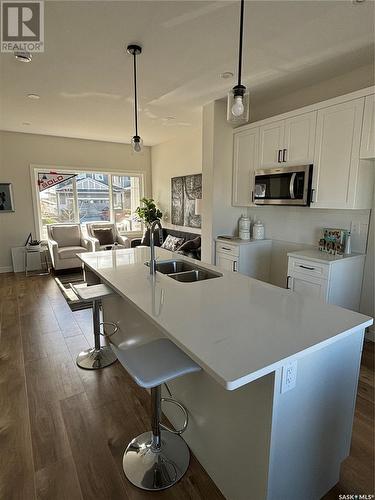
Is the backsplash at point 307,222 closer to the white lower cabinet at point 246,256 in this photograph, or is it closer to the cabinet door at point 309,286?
the white lower cabinet at point 246,256

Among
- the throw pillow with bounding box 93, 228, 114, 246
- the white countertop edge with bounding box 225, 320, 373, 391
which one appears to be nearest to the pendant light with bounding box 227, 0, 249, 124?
the white countertop edge with bounding box 225, 320, 373, 391

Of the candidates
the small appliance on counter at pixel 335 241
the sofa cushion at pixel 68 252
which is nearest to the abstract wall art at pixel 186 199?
the sofa cushion at pixel 68 252

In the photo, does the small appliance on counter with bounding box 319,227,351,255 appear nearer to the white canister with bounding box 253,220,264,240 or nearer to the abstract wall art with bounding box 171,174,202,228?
the white canister with bounding box 253,220,264,240

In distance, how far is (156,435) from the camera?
5.13 feet

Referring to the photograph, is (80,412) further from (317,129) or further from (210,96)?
(210,96)

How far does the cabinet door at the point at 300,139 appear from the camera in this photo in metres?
2.89

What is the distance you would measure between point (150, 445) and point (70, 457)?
456 millimetres

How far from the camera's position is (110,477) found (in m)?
1.50

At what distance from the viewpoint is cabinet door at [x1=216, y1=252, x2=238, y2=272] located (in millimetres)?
3627

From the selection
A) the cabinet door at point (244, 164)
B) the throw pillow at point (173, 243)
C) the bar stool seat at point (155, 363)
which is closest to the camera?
the bar stool seat at point (155, 363)

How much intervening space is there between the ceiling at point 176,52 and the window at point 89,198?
82.5 inches

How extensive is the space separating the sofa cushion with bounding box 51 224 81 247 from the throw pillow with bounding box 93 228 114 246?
392 millimetres

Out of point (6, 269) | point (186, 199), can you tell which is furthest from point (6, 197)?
point (186, 199)

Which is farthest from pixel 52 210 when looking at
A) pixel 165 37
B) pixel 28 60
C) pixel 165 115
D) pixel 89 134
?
pixel 165 37
